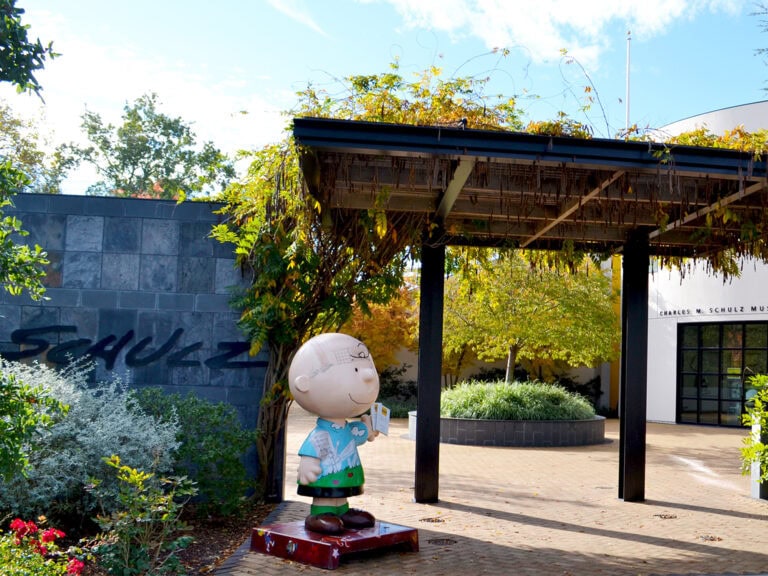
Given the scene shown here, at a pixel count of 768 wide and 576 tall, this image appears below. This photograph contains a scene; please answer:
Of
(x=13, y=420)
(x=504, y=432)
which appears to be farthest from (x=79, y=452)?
(x=504, y=432)

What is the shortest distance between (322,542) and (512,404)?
11.1m

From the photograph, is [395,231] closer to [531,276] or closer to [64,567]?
[64,567]

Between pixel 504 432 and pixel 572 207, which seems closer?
pixel 572 207

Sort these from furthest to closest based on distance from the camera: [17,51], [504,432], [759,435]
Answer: [504,432] → [759,435] → [17,51]

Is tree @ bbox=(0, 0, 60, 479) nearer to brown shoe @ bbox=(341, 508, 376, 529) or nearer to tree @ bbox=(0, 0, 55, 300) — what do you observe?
tree @ bbox=(0, 0, 55, 300)

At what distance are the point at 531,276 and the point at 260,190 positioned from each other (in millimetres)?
11105

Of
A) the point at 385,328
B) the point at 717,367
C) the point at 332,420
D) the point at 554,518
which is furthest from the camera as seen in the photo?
the point at 385,328

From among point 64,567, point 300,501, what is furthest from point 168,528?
point 300,501

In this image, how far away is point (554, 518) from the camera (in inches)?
347

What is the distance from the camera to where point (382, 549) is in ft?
22.6

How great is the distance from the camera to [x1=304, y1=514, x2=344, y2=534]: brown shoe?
649cm

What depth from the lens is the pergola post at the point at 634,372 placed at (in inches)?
380

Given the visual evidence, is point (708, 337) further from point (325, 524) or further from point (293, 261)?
point (325, 524)

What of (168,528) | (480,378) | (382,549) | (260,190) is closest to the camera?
(168,528)
